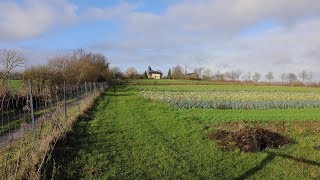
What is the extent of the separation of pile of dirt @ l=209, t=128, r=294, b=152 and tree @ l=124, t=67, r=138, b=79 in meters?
116

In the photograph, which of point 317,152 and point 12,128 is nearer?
point 317,152

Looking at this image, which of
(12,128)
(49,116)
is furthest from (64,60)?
(49,116)

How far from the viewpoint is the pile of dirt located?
12.7 m

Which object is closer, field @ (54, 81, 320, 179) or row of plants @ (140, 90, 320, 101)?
field @ (54, 81, 320, 179)

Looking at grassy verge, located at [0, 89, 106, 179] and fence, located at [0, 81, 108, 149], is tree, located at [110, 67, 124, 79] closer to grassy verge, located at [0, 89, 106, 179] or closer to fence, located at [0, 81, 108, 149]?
fence, located at [0, 81, 108, 149]

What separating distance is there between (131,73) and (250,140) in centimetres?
Result: 12439

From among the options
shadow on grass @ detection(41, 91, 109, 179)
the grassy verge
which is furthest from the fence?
shadow on grass @ detection(41, 91, 109, 179)

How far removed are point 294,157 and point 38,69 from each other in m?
28.8

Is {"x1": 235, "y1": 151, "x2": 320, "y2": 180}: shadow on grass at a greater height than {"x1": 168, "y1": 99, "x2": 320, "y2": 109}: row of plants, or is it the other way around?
{"x1": 235, "y1": 151, "x2": 320, "y2": 180}: shadow on grass

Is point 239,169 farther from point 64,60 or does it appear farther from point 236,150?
point 64,60

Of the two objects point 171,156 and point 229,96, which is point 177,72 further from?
point 171,156

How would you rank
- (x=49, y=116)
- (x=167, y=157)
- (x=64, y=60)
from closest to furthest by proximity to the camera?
(x=167, y=157)
(x=49, y=116)
(x=64, y=60)

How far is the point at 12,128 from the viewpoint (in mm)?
15508

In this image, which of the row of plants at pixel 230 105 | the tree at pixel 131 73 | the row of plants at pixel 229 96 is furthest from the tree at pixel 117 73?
the row of plants at pixel 230 105
